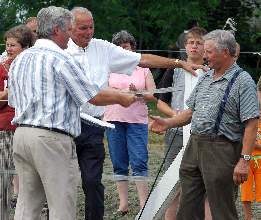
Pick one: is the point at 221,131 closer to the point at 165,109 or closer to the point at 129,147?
the point at 165,109

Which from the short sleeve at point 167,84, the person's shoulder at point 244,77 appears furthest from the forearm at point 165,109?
the person's shoulder at point 244,77

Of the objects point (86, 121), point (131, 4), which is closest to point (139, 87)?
point (86, 121)

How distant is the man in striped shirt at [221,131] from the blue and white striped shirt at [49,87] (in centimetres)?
89

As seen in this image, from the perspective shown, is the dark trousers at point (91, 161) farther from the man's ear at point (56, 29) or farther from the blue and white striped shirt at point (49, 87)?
the man's ear at point (56, 29)

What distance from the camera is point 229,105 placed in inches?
209

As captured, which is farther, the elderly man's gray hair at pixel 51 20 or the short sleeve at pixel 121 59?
the short sleeve at pixel 121 59

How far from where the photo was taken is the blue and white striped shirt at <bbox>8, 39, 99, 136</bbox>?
195 inches

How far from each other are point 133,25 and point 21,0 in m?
3.90

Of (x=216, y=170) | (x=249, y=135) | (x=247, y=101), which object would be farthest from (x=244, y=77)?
(x=216, y=170)

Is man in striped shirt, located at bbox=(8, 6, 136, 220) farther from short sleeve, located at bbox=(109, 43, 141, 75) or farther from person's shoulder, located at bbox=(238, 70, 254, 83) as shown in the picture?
short sleeve, located at bbox=(109, 43, 141, 75)

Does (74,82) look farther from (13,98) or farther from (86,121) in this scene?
(86,121)

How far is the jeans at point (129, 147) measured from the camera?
7.60 m

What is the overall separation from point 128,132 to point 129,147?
0.50 feet

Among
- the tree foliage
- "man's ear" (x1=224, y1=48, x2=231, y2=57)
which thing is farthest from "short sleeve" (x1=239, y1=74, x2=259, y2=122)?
the tree foliage
